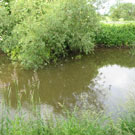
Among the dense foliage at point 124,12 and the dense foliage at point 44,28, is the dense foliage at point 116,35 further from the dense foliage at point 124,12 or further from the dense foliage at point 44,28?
the dense foliage at point 124,12

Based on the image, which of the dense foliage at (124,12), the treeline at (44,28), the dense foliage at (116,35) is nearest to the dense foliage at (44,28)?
the treeline at (44,28)

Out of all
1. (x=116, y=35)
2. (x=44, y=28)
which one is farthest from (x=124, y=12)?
(x=44, y=28)

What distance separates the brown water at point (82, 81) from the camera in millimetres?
5422

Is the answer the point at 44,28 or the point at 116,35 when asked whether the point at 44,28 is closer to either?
the point at 44,28

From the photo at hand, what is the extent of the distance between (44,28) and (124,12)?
1506cm

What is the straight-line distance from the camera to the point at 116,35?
11.4 metres

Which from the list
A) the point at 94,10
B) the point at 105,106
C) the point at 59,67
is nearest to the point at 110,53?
the point at 94,10

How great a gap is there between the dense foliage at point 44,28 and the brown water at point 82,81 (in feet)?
2.38

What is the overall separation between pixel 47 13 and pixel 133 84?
470cm

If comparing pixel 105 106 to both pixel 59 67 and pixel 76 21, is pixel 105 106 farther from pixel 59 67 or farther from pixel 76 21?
pixel 76 21

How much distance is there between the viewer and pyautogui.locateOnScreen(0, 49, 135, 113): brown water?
542 cm

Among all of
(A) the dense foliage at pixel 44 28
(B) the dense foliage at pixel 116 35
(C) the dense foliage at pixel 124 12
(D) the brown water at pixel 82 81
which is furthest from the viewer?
(C) the dense foliage at pixel 124 12

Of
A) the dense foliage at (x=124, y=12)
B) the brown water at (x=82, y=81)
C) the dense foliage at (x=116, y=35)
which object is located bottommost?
the brown water at (x=82, y=81)

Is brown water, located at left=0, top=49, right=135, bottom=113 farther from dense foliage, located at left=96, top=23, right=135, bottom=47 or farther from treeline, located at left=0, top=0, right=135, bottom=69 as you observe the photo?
dense foliage, located at left=96, top=23, right=135, bottom=47
